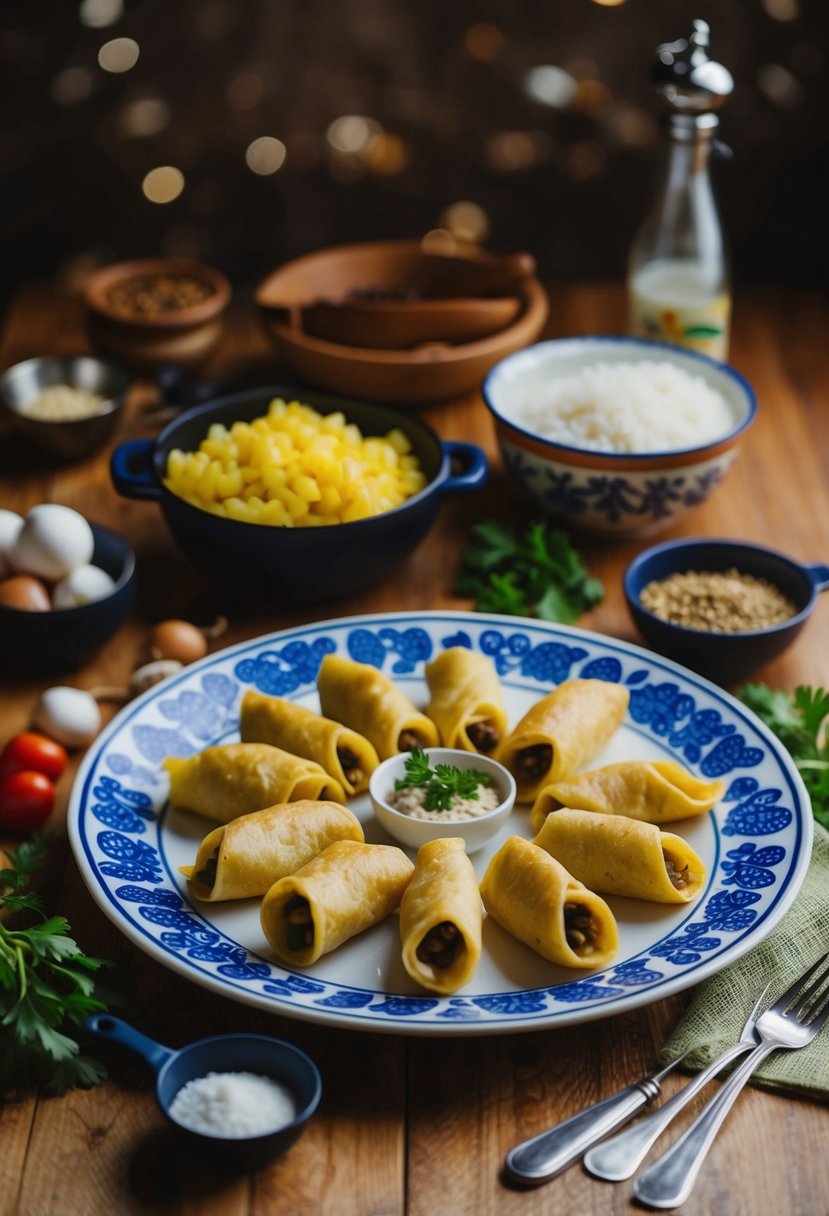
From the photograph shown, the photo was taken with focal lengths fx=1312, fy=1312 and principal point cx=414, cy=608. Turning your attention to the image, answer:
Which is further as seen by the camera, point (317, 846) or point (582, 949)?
point (317, 846)

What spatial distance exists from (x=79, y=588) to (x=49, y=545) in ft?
0.29

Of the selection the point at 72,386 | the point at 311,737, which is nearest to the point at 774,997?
the point at 311,737

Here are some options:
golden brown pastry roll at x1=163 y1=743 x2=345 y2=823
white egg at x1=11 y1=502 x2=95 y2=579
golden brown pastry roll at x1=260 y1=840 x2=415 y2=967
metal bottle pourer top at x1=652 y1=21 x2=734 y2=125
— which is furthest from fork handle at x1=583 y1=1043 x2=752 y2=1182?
metal bottle pourer top at x1=652 y1=21 x2=734 y2=125

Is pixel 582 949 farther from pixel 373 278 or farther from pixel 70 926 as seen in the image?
pixel 373 278

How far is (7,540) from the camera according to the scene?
7.57 ft

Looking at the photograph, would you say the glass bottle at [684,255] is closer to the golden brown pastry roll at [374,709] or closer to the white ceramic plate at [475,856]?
the white ceramic plate at [475,856]

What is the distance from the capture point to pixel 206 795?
1820 mm

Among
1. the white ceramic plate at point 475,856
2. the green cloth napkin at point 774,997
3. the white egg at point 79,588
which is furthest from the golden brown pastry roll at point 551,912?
the white egg at point 79,588

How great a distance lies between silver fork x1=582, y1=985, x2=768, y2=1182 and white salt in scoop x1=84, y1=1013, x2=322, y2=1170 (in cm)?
30

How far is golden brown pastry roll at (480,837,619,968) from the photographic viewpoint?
1547 millimetres

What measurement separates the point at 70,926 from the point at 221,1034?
301 millimetres

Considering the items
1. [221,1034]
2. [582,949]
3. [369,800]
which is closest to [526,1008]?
[582,949]

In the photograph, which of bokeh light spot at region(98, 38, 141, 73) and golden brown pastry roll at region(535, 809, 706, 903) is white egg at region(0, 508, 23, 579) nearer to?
golden brown pastry roll at region(535, 809, 706, 903)

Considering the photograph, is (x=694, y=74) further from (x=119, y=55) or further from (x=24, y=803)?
(x=24, y=803)
